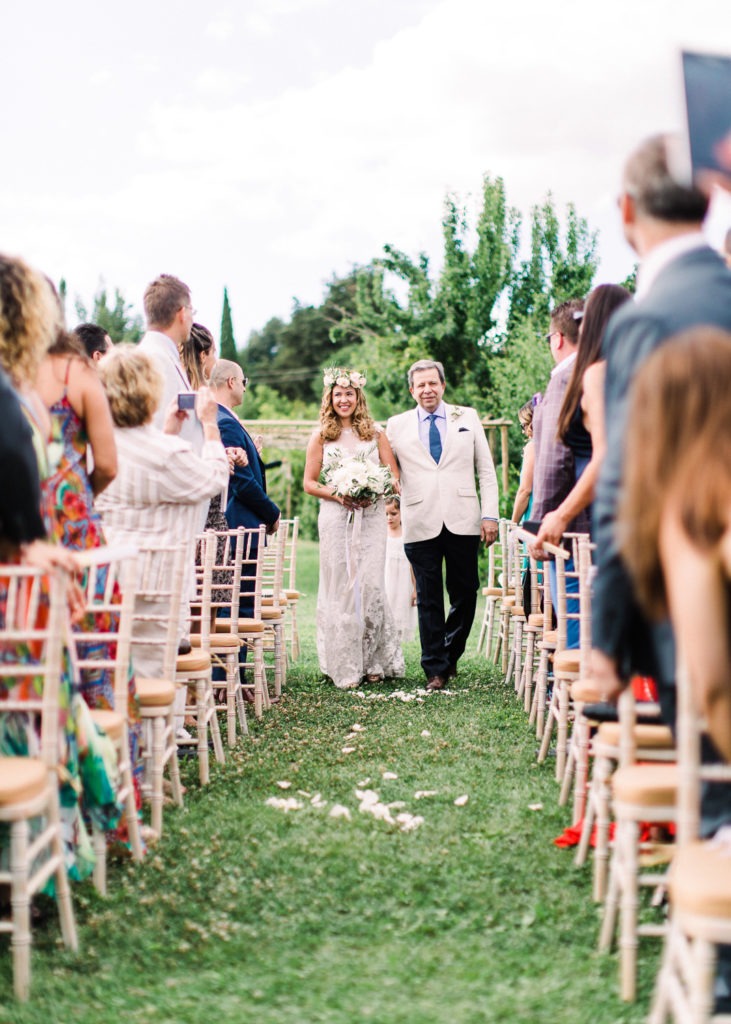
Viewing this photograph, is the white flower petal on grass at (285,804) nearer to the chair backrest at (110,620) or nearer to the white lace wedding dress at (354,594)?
the chair backrest at (110,620)

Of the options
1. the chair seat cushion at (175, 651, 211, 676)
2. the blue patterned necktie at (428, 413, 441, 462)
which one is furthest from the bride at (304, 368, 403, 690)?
the chair seat cushion at (175, 651, 211, 676)

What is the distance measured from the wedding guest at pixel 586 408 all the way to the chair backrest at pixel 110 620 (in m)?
1.84

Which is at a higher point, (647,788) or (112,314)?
(112,314)

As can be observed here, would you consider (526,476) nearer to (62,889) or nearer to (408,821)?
(408,821)

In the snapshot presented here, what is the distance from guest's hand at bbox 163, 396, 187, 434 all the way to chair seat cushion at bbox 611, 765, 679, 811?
336cm

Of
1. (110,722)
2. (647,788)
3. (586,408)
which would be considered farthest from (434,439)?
(647,788)

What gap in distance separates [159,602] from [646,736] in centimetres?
249

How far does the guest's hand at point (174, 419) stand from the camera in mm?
5645

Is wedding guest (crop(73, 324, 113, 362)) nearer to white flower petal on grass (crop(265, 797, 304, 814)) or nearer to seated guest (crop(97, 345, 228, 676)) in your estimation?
seated guest (crop(97, 345, 228, 676))

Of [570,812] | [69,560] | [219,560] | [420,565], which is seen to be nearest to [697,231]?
[69,560]

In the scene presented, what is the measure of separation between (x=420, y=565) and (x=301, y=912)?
187 inches

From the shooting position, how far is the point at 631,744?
10.1 ft

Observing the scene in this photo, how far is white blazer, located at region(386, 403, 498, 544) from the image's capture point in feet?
27.2

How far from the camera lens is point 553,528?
4.79m
